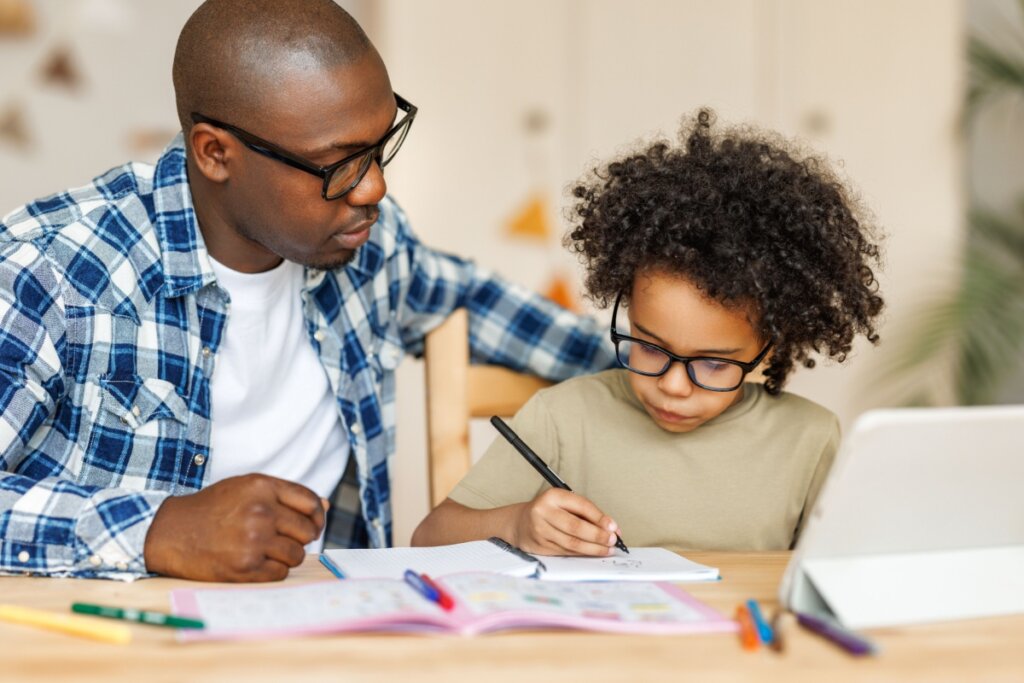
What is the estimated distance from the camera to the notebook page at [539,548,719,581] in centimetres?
99

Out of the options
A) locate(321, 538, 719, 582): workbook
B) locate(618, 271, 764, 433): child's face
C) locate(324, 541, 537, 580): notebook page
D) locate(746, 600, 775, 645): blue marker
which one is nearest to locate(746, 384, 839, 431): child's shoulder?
locate(618, 271, 764, 433): child's face

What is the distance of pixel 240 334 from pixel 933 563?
939mm

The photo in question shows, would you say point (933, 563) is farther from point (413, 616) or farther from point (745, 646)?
point (413, 616)

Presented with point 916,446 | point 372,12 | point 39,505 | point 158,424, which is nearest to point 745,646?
point 916,446

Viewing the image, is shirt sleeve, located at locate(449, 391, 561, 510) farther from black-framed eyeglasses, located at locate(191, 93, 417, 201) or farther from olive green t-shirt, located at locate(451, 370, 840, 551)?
black-framed eyeglasses, located at locate(191, 93, 417, 201)

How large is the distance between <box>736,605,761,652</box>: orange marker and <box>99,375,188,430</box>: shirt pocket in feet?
2.64

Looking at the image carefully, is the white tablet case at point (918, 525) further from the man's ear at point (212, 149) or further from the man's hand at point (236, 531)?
the man's ear at point (212, 149)

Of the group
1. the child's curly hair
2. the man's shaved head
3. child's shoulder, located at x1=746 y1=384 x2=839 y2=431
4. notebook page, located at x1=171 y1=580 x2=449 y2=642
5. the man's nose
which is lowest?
notebook page, located at x1=171 y1=580 x2=449 y2=642

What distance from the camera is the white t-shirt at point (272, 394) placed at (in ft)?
4.86

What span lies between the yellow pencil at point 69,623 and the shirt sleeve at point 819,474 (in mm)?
829

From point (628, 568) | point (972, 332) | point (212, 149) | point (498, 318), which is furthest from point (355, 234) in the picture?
point (972, 332)

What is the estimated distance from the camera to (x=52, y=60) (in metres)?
3.04

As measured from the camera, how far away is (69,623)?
2.60 feet

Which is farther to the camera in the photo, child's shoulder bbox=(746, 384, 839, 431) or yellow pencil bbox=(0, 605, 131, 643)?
child's shoulder bbox=(746, 384, 839, 431)
